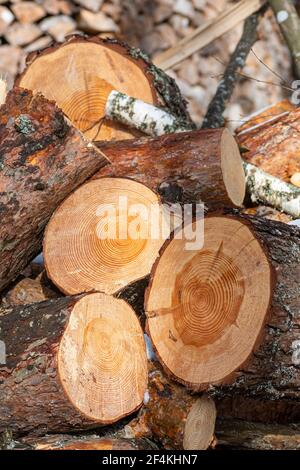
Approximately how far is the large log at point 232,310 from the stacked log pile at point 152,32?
3.09 meters

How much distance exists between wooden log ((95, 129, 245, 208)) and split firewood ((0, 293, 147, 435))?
77 centimetres

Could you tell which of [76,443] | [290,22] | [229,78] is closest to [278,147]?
[229,78]

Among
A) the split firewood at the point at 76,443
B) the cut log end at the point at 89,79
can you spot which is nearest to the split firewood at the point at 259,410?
the split firewood at the point at 76,443

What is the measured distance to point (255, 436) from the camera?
127 inches

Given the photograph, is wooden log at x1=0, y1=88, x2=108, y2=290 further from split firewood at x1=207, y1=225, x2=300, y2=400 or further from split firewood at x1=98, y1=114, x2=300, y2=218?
split firewood at x1=207, y1=225, x2=300, y2=400

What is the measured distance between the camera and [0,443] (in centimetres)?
286

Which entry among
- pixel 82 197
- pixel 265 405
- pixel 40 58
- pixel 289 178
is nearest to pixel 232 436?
pixel 265 405

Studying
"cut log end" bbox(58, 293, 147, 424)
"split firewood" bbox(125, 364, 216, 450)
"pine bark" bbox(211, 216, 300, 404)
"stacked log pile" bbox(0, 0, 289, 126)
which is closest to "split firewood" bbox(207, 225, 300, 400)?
"pine bark" bbox(211, 216, 300, 404)

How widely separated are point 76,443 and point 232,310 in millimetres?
789

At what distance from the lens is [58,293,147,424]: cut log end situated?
9.18ft

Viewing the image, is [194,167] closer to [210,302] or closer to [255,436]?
[210,302]

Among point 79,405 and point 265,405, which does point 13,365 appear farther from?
point 265,405

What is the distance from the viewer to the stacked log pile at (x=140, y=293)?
2.87 m

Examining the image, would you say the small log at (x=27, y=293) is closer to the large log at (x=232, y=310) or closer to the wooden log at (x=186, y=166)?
the wooden log at (x=186, y=166)
